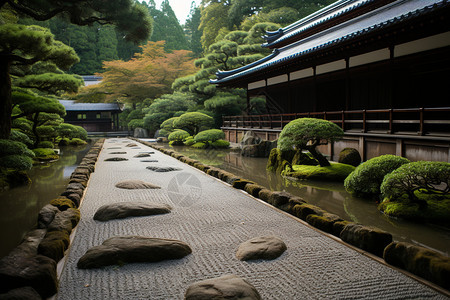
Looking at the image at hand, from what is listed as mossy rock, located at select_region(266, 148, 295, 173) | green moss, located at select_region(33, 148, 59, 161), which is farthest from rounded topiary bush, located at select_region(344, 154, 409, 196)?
green moss, located at select_region(33, 148, 59, 161)

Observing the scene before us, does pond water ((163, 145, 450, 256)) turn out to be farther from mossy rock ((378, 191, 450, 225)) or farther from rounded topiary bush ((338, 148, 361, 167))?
rounded topiary bush ((338, 148, 361, 167))

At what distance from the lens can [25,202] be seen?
6.52m

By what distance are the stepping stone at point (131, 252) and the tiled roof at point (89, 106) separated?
35.8m

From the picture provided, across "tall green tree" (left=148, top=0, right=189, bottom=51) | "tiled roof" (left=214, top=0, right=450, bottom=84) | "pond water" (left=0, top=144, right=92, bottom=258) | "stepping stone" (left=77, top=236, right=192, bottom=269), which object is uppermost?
"tall green tree" (left=148, top=0, right=189, bottom=51)

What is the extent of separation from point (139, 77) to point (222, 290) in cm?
3248

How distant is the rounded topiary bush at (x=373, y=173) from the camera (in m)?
6.00

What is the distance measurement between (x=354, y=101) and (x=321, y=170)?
5.59 meters

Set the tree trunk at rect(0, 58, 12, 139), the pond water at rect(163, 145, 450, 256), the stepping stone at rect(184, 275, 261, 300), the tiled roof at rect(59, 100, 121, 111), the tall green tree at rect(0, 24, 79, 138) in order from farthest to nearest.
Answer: the tiled roof at rect(59, 100, 121, 111), the tree trunk at rect(0, 58, 12, 139), the tall green tree at rect(0, 24, 79, 138), the pond water at rect(163, 145, 450, 256), the stepping stone at rect(184, 275, 261, 300)

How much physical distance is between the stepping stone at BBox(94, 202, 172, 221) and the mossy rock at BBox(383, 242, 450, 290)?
10.4 ft

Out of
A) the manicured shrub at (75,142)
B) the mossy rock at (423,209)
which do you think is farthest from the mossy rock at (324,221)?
the manicured shrub at (75,142)

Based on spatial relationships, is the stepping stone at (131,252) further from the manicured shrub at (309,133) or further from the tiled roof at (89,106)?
the tiled roof at (89,106)

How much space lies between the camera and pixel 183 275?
294cm

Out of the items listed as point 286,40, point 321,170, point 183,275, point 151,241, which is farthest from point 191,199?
point 286,40

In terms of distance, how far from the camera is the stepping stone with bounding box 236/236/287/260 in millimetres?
3336
